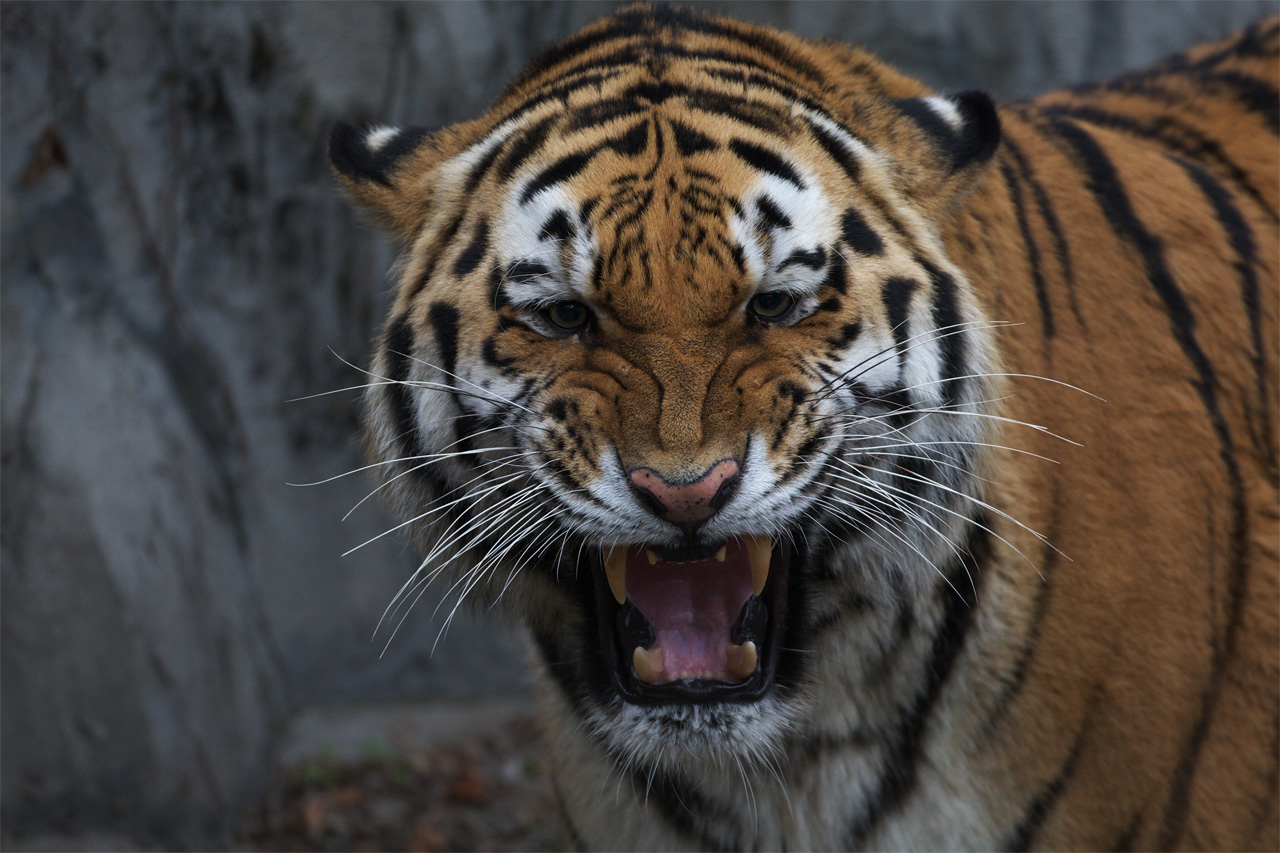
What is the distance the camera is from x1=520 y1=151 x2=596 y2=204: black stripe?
4.89ft

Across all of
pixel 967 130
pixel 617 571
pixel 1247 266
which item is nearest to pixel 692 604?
pixel 617 571

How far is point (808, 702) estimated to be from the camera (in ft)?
5.15

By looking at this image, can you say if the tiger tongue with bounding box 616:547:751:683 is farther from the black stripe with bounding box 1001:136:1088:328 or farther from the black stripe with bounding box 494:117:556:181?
the black stripe with bounding box 1001:136:1088:328

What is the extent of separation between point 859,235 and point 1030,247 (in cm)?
42

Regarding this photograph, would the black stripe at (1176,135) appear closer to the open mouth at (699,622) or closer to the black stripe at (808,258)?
the black stripe at (808,258)

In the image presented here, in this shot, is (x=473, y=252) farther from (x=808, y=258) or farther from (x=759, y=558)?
(x=759, y=558)

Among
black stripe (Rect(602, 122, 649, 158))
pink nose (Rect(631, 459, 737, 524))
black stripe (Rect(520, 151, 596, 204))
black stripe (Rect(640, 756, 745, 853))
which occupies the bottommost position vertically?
black stripe (Rect(640, 756, 745, 853))

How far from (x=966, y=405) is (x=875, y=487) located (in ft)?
0.68

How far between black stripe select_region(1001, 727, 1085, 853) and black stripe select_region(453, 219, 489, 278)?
1072 millimetres

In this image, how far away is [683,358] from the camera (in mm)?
1361

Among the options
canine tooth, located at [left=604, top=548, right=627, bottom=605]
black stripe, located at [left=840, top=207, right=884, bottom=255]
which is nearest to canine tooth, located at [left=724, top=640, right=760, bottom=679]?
canine tooth, located at [left=604, top=548, right=627, bottom=605]

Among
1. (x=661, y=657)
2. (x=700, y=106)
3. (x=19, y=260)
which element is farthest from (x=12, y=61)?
(x=661, y=657)

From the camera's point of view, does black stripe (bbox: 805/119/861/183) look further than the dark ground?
No

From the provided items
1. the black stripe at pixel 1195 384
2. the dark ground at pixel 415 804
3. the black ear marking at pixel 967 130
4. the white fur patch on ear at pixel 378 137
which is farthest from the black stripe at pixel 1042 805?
the dark ground at pixel 415 804
